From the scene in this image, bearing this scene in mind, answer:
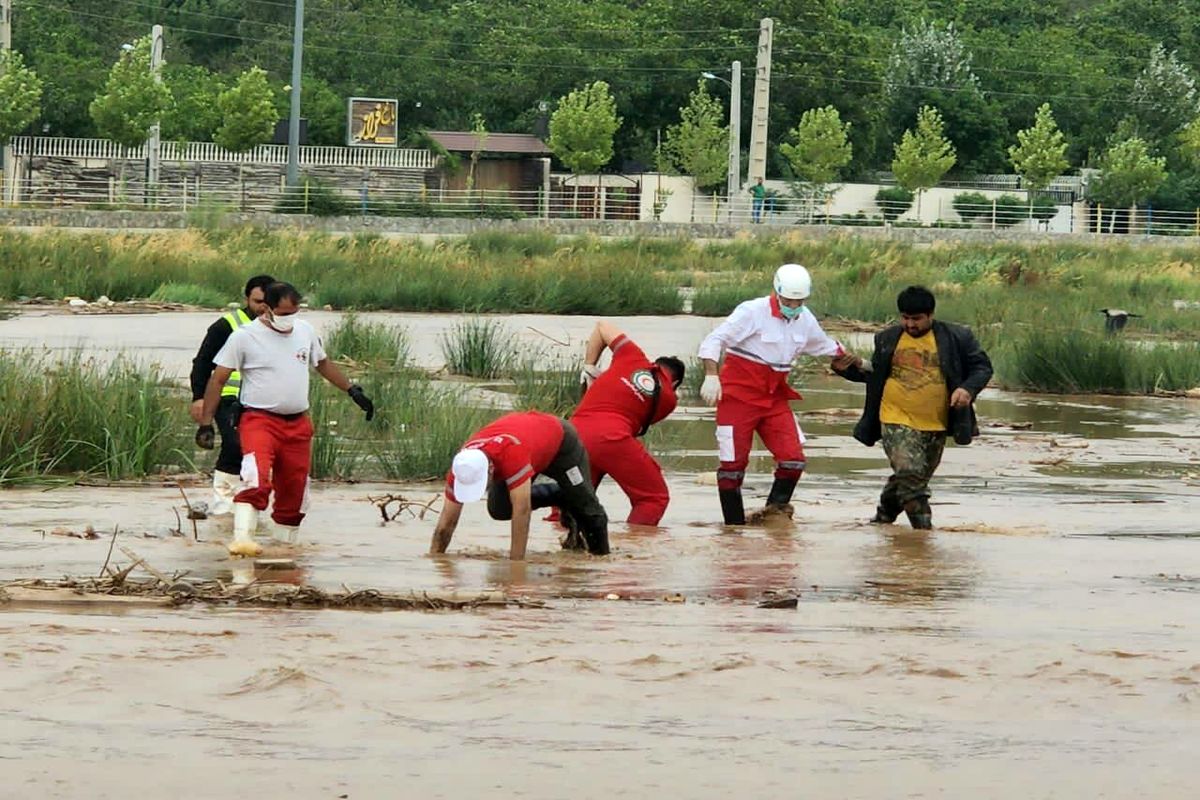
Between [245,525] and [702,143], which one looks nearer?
[245,525]

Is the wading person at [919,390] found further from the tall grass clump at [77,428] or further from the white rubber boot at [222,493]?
the tall grass clump at [77,428]

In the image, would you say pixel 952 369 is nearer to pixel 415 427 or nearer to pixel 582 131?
pixel 415 427

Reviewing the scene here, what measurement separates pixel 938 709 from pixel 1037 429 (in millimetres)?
12101

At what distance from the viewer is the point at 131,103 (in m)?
57.7

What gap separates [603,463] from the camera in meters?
11.0

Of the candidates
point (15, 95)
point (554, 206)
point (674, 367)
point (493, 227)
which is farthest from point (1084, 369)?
point (554, 206)

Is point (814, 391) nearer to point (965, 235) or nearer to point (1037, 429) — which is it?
point (1037, 429)

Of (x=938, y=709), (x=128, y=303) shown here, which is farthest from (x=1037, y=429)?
(x=128, y=303)

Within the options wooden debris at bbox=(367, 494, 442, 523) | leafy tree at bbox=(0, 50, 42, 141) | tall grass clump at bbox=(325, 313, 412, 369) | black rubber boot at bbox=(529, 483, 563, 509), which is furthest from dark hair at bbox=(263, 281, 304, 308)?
leafy tree at bbox=(0, 50, 42, 141)

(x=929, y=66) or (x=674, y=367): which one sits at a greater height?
(x=929, y=66)

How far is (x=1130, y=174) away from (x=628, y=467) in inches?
2590

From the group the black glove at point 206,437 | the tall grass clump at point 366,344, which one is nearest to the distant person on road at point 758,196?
the tall grass clump at point 366,344

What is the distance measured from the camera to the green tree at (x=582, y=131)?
6906cm

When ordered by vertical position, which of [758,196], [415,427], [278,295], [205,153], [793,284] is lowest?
[415,427]
